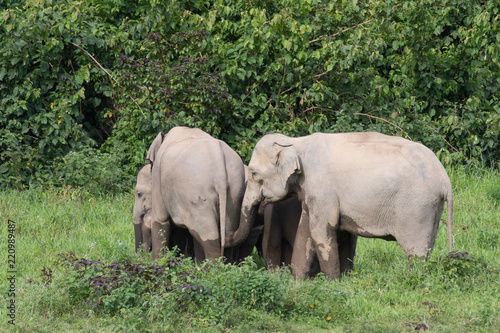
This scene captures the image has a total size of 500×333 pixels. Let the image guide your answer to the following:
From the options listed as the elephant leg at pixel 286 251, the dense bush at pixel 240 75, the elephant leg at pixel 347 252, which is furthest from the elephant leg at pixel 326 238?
the dense bush at pixel 240 75

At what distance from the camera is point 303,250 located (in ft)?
22.6

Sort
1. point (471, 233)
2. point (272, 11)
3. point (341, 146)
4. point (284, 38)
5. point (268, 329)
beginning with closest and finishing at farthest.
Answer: point (268, 329) < point (341, 146) < point (471, 233) < point (284, 38) < point (272, 11)

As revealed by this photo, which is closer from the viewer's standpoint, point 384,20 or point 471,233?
point 471,233

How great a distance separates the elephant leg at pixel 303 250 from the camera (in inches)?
270

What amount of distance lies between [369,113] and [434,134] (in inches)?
36.3

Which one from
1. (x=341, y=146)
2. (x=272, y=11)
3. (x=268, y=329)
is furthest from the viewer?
(x=272, y=11)

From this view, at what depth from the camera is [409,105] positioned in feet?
36.8

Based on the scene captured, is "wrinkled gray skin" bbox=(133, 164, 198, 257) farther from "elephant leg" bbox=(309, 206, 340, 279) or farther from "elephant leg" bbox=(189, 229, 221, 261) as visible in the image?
"elephant leg" bbox=(309, 206, 340, 279)

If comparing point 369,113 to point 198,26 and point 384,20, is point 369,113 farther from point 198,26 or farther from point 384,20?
point 198,26

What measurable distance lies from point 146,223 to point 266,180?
1.47 meters

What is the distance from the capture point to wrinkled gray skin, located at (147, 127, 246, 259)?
6.77 m

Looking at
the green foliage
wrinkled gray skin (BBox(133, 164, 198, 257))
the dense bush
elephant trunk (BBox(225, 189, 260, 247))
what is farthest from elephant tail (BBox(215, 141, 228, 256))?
the green foliage

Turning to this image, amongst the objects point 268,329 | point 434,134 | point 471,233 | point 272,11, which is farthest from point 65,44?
point 268,329

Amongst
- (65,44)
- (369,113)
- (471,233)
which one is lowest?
(471,233)
